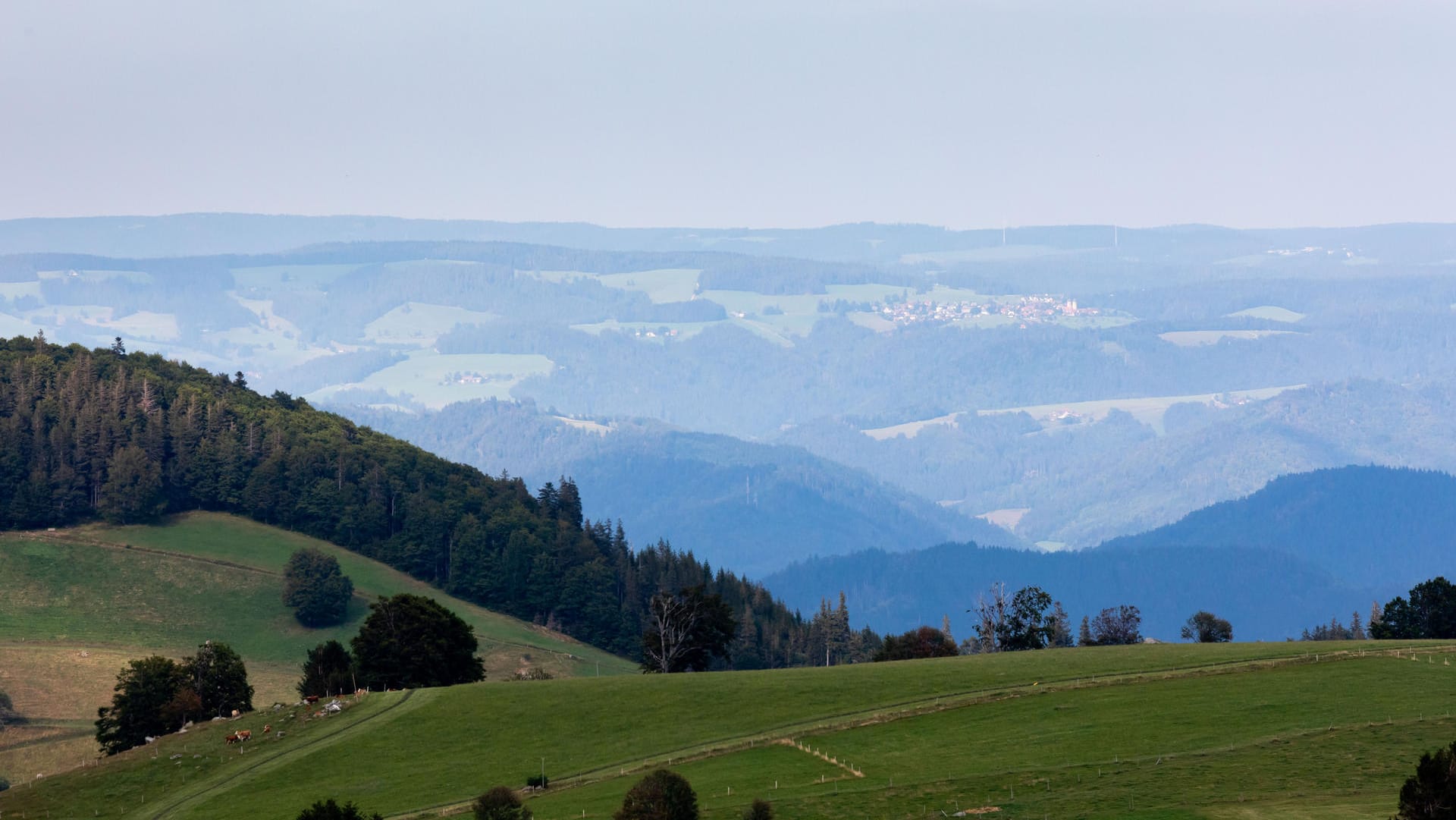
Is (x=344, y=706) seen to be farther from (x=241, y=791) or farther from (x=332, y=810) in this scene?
(x=332, y=810)

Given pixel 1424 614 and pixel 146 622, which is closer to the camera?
pixel 1424 614

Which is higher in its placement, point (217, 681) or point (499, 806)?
point (499, 806)

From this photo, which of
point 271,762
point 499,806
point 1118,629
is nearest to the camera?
point 499,806

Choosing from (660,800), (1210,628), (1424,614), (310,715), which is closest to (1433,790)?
(660,800)

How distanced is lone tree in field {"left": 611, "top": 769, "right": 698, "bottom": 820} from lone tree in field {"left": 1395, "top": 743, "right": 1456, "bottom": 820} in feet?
87.4

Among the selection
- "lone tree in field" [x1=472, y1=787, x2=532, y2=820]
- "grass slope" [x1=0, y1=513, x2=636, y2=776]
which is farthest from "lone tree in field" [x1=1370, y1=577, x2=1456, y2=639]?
"lone tree in field" [x1=472, y1=787, x2=532, y2=820]

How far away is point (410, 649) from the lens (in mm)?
114125

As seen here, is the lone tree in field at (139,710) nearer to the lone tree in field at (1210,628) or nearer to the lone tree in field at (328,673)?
the lone tree in field at (328,673)

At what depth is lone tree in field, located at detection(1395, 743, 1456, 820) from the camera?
2106 inches

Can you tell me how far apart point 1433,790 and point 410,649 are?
248 feet

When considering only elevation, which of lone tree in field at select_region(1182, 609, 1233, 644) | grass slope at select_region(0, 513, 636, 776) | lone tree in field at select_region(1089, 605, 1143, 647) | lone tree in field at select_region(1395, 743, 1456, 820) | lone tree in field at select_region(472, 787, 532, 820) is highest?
lone tree in field at select_region(1395, 743, 1456, 820)

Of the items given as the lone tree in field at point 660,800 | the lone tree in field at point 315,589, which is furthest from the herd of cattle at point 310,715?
the lone tree in field at point 315,589

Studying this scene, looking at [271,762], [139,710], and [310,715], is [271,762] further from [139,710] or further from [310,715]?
[139,710]

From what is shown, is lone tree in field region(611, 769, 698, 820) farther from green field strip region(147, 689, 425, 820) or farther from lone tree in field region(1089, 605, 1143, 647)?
lone tree in field region(1089, 605, 1143, 647)
